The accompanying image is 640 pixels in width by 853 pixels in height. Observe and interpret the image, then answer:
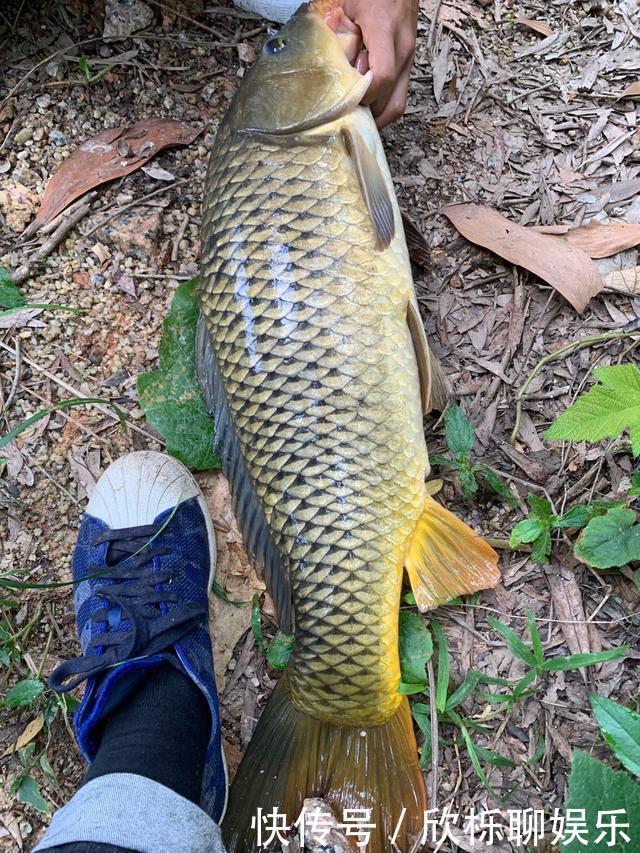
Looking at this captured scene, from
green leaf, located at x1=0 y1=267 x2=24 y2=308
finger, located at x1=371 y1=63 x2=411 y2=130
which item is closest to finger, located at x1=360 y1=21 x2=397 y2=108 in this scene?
finger, located at x1=371 y1=63 x2=411 y2=130

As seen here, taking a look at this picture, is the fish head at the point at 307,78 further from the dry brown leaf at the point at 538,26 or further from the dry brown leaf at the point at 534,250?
the dry brown leaf at the point at 538,26

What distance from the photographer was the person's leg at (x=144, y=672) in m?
1.81

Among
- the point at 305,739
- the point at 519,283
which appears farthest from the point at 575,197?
the point at 305,739

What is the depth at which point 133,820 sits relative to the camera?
178cm

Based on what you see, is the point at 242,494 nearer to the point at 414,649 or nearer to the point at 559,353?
the point at 414,649

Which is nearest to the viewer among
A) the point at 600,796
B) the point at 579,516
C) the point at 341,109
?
the point at 600,796

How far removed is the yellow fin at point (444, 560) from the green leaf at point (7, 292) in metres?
1.69

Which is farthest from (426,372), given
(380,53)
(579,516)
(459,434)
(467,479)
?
(380,53)

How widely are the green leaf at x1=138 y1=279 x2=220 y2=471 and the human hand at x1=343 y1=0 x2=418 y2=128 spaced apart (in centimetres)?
91

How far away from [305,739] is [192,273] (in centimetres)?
160

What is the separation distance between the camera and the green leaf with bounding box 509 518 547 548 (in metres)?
2.12

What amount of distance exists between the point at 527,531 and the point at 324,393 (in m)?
0.79

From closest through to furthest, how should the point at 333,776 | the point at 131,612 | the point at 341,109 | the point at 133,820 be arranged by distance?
the point at 133,820 → the point at 341,109 → the point at 333,776 → the point at 131,612

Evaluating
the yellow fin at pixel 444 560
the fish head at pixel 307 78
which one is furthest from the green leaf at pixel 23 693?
the fish head at pixel 307 78
